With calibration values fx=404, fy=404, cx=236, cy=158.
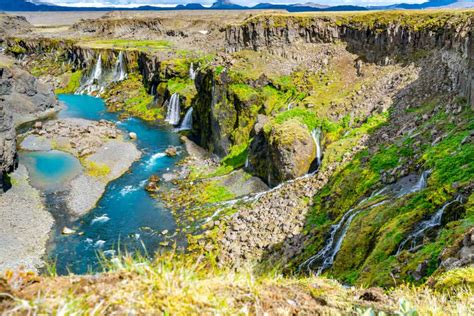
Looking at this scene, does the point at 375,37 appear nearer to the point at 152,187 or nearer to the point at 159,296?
the point at 152,187

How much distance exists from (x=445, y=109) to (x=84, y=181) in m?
36.8

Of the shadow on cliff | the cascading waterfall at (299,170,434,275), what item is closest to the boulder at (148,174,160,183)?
the shadow on cliff

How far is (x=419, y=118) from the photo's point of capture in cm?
3114

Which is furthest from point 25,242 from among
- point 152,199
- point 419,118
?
point 419,118

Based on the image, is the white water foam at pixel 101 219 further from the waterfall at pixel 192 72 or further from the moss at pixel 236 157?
the waterfall at pixel 192 72

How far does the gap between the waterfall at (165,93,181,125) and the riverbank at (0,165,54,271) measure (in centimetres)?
2948

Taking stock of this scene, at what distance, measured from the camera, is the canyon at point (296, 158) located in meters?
17.0

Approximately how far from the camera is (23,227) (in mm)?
36062

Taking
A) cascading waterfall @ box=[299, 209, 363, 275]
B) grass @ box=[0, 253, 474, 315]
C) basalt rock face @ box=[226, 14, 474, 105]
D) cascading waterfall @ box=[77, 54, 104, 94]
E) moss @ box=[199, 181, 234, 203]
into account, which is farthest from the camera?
cascading waterfall @ box=[77, 54, 104, 94]

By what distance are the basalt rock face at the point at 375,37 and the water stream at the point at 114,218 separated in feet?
72.8

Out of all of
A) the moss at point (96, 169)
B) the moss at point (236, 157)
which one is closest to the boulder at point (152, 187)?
the moss at point (96, 169)

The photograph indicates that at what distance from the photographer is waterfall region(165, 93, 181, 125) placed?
70.5 meters

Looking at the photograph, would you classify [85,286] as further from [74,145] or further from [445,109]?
[74,145]

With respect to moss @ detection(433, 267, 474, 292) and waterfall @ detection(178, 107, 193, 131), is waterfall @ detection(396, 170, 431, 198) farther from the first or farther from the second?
waterfall @ detection(178, 107, 193, 131)
